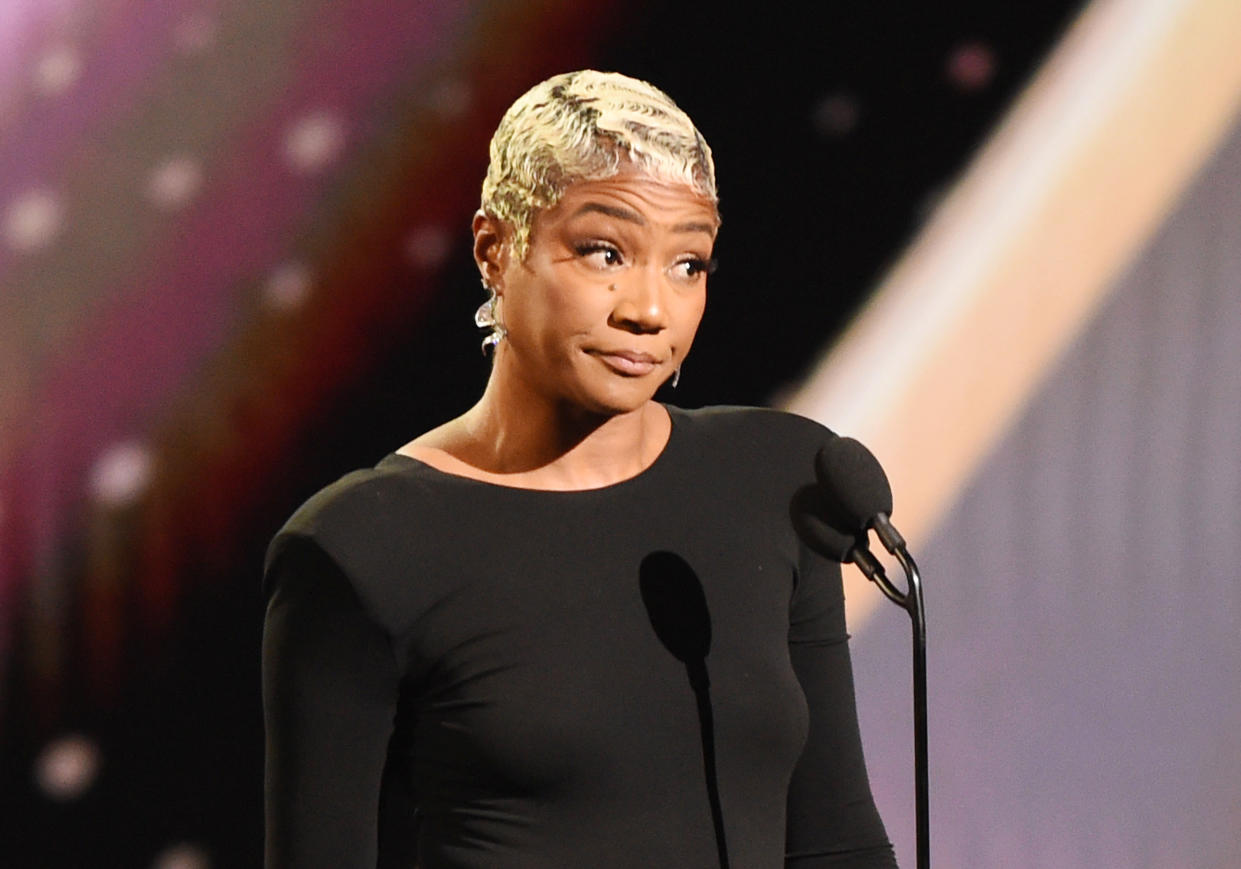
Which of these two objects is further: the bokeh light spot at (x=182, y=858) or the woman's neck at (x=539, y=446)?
the bokeh light spot at (x=182, y=858)

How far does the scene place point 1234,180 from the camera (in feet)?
6.83

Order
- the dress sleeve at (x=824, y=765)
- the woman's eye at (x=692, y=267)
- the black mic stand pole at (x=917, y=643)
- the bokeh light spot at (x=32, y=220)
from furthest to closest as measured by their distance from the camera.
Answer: the bokeh light spot at (x=32, y=220) < the dress sleeve at (x=824, y=765) < the woman's eye at (x=692, y=267) < the black mic stand pole at (x=917, y=643)

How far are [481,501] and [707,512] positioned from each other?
0.61 ft

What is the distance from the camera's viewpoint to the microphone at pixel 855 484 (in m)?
1.07

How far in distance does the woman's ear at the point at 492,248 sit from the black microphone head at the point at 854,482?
0.29 m

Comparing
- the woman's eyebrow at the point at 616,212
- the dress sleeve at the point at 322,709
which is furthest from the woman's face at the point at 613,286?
the dress sleeve at the point at 322,709

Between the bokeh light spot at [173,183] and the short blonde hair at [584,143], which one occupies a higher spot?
the bokeh light spot at [173,183]

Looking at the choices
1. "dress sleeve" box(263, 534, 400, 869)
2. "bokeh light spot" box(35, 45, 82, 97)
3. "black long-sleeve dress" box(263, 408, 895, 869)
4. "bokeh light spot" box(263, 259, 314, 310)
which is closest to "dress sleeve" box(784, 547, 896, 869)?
"black long-sleeve dress" box(263, 408, 895, 869)

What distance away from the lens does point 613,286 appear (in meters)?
1.12

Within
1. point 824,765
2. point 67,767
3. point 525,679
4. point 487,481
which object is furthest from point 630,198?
point 67,767

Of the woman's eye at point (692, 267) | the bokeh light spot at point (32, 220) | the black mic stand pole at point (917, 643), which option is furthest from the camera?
the bokeh light spot at point (32, 220)

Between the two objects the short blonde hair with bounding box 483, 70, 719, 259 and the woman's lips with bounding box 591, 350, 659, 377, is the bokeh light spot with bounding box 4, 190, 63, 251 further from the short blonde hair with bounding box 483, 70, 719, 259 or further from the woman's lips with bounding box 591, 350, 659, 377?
the woman's lips with bounding box 591, 350, 659, 377

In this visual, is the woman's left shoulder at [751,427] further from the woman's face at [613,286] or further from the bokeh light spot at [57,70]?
the bokeh light spot at [57,70]

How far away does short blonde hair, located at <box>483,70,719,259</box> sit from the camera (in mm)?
1128
